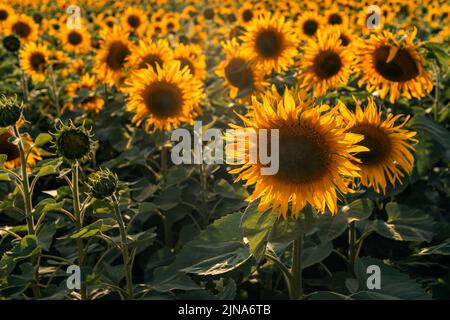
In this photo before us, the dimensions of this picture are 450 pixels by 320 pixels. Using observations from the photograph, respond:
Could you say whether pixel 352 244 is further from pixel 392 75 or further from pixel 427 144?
pixel 392 75

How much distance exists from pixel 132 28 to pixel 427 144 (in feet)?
16.9

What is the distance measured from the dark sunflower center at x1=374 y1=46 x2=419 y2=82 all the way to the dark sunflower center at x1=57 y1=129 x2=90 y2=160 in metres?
1.73

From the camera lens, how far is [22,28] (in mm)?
6125

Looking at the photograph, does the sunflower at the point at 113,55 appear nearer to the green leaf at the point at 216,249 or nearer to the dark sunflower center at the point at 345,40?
the dark sunflower center at the point at 345,40

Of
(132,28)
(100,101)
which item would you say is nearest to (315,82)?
(100,101)

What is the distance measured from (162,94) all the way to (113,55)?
105 centimetres

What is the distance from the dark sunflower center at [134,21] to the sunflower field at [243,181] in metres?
2.10

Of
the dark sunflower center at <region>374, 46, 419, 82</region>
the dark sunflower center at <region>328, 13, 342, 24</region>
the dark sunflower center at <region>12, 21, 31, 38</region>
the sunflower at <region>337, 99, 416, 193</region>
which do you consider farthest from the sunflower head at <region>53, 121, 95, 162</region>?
the dark sunflower center at <region>328, 13, 342, 24</region>

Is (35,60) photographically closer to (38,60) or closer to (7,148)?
(38,60)

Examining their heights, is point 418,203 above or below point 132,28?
below

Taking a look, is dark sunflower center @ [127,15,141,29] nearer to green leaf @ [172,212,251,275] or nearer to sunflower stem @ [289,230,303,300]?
green leaf @ [172,212,251,275]

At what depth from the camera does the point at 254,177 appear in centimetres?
166

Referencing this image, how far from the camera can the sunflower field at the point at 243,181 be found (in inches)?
65.2
